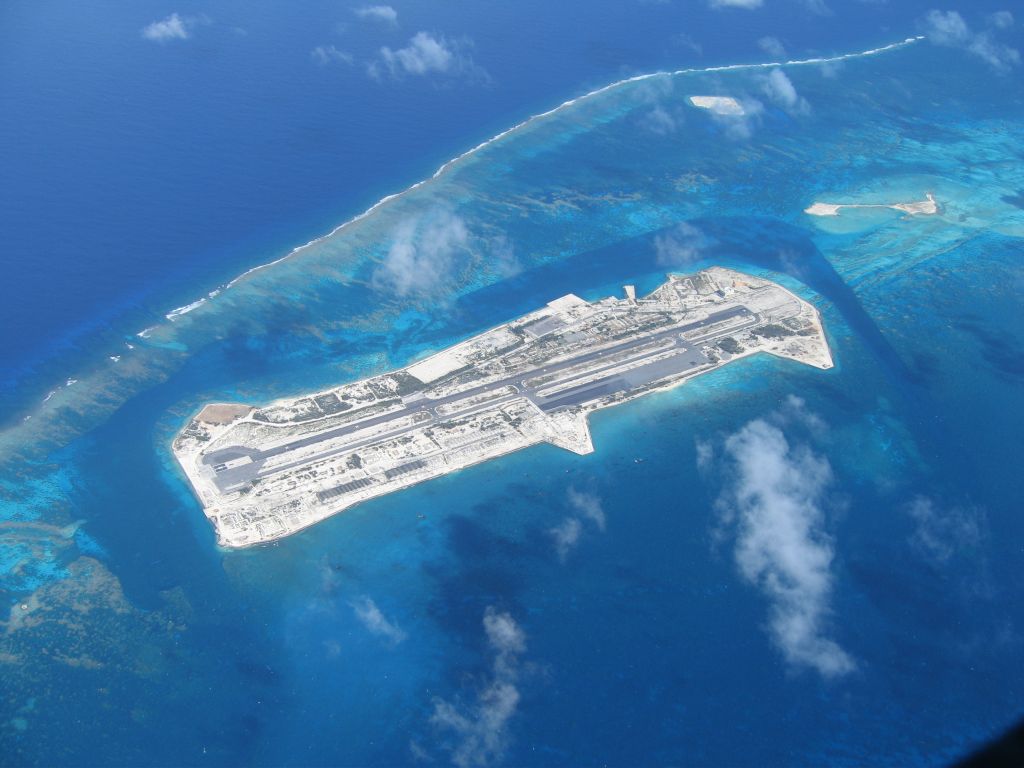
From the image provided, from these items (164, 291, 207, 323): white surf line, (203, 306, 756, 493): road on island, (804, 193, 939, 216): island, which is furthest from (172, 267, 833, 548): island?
(804, 193, 939, 216): island

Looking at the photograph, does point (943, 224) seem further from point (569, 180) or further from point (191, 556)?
point (191, 556)

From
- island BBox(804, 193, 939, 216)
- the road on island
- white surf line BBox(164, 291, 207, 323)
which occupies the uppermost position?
white surf line BBox(164, 291, 207, 323)

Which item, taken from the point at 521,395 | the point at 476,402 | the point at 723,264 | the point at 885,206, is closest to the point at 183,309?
the point at 476,402

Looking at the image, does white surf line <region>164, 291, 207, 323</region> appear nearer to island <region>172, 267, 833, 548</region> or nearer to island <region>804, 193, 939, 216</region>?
island <region>172, 267, 833, 548</region>

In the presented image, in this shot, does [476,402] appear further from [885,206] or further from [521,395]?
[885,206]

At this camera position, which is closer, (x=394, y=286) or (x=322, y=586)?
(x=322, y=586)

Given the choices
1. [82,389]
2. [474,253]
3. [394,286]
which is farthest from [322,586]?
[474,253]
